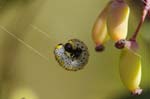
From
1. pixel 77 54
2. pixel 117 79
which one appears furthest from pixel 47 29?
pixel 77 54

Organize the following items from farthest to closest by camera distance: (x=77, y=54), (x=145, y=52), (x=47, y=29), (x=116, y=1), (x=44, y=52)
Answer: (x=44, y=52) → (x=47, y=29) → (x=145, y=52) → (x=77, y=54) → (x=116, y=1)

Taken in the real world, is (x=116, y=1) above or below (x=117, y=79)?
above

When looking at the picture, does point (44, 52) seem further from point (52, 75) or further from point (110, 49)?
point (110, 49)

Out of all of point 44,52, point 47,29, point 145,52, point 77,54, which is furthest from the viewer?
point 44,52

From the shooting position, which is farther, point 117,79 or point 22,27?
point 117,79

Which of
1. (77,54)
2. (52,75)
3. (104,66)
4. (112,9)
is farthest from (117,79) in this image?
(112,9)

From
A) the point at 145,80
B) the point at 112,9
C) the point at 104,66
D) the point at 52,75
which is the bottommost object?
the point at 52,75
